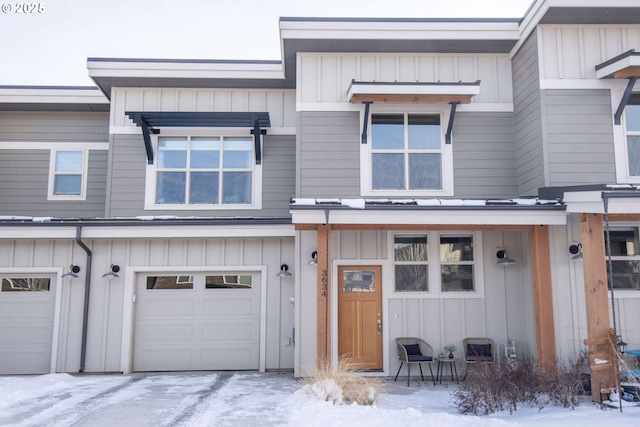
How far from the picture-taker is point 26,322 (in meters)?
9.04

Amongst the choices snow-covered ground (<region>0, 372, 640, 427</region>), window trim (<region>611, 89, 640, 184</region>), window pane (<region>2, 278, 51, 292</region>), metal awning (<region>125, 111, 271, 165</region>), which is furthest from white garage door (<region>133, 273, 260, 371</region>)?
window trim (<region>611, 89, 640, 184</region>)

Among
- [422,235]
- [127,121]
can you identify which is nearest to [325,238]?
[422,235]

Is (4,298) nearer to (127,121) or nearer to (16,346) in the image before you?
(16,346)

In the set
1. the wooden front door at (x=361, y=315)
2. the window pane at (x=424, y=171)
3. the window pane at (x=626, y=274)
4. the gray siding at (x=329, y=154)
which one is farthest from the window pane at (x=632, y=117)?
the wooden front door at (x=361, y=315)

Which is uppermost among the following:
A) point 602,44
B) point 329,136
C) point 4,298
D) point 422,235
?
point 602,44

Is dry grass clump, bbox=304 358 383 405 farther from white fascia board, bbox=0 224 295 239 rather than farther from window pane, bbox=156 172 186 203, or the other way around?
window pane, bbox=156 172 186 203

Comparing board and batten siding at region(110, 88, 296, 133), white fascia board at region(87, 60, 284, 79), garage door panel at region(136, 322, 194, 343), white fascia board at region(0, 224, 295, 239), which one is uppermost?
white fascia board at region(87, 60, 284, 79)

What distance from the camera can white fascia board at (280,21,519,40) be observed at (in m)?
8.43

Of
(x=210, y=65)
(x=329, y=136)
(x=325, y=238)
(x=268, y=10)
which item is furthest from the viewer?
(x=268, y=10)

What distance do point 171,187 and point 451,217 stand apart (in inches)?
228

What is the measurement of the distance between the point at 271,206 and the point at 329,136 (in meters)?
2.09

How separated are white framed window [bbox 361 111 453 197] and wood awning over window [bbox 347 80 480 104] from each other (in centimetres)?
40

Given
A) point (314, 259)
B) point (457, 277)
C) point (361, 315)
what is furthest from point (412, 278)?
point (314, 259)

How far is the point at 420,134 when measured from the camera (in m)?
8.92
